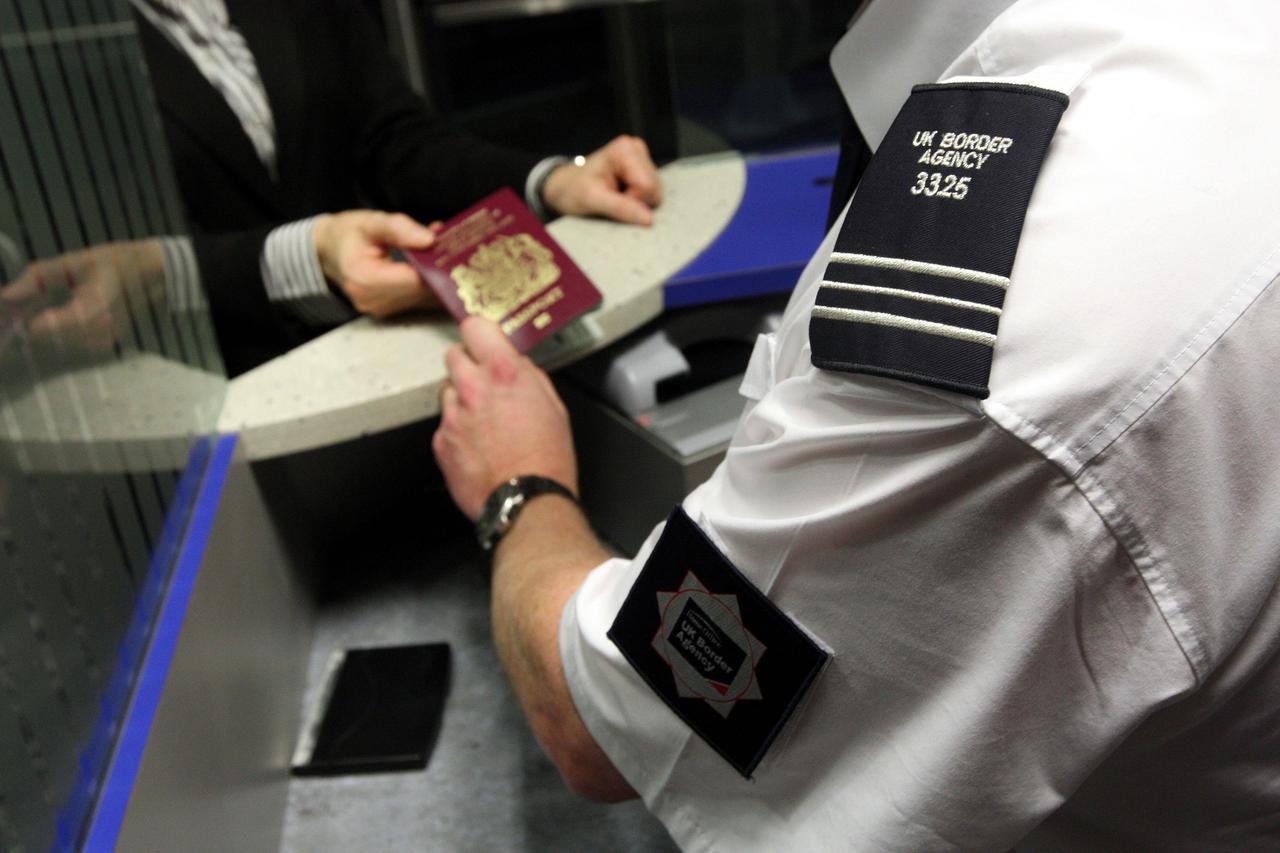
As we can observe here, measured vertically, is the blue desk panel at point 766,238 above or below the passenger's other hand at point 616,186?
below

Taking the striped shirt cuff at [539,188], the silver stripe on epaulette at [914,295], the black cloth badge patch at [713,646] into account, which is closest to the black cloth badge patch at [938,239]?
the silver stripe on epaulette at [914,295]

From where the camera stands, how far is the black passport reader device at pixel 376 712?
73 cm

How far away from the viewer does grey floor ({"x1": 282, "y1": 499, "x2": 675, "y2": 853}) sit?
0.68 meters

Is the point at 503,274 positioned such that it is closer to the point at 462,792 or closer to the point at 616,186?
the point at 616,186

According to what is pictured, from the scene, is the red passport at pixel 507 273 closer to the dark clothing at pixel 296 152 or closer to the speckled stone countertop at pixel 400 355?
the speckled stone countertop at pixel 400 355

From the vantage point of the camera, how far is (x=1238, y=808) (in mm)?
465

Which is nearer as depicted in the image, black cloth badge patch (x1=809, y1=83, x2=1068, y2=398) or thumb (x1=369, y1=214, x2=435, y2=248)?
black cloth badge patch (x1=809, y1=83, x2=1068, y2=398)

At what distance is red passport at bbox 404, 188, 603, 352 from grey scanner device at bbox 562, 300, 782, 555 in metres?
0.13

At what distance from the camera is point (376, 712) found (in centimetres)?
76

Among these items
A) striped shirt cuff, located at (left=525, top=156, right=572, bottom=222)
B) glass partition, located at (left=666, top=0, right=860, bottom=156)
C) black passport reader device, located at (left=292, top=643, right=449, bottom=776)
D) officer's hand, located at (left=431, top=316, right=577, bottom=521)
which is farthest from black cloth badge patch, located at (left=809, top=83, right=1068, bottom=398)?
glass partition, located at (left=666, top=0, right=860, bottom=156)

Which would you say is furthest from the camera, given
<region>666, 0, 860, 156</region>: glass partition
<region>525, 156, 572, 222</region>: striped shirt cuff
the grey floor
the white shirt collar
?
<region>666, 0, 860, 156</region>: glass partition

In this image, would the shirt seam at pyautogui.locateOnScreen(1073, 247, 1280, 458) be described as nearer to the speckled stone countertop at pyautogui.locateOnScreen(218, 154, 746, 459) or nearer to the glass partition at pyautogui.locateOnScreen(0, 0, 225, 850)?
the glass partition at pyautogui.locateOnScreen(0, 0, 225, 850)

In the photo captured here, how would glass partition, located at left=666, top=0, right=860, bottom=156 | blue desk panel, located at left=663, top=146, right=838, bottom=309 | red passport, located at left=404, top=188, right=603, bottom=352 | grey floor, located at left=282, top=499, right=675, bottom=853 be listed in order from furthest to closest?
glass partition, located at left=666, top=0, right=860, bottom=156, blue desk panel, located at left=663, top=146, right=838, bottom=309, red passport, located at left=404, top=188, right=603, bottom=352, grey floor, located at left=282, top=499, right=675, bottom=853

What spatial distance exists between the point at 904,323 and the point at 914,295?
1 centimetres
